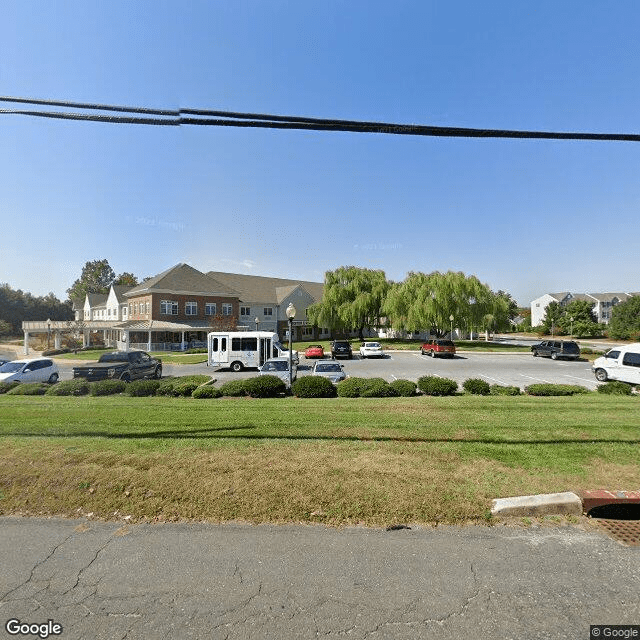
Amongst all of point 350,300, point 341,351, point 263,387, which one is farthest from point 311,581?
point 350,300

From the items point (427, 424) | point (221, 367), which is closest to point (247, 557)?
point (427, 424)

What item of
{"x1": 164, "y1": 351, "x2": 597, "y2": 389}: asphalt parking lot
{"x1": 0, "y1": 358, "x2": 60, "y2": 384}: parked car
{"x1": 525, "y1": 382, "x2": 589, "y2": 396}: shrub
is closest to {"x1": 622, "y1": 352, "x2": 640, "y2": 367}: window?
{"x1": 164, "y1": 351, "x2": 597, "y2": 389}: asphalt parking lot

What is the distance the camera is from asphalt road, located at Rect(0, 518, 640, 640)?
9.25 ft

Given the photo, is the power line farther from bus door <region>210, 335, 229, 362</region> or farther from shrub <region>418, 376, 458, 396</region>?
bus door <region>210, 335, 229, 362</region>

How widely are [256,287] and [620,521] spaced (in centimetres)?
5392

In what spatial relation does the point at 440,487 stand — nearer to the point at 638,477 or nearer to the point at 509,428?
the point at 638,477

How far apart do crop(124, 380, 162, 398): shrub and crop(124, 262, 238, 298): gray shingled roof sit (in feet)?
105

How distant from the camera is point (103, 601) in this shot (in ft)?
10.2

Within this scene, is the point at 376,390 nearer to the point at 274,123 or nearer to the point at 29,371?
the point at 274,123

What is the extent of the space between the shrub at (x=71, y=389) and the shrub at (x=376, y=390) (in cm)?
998

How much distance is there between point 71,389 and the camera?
42.2 feet

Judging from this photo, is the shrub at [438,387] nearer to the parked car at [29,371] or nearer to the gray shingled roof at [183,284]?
the parked car at [29,371]

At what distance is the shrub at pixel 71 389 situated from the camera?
1287 centimetres

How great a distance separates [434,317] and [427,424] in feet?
112
